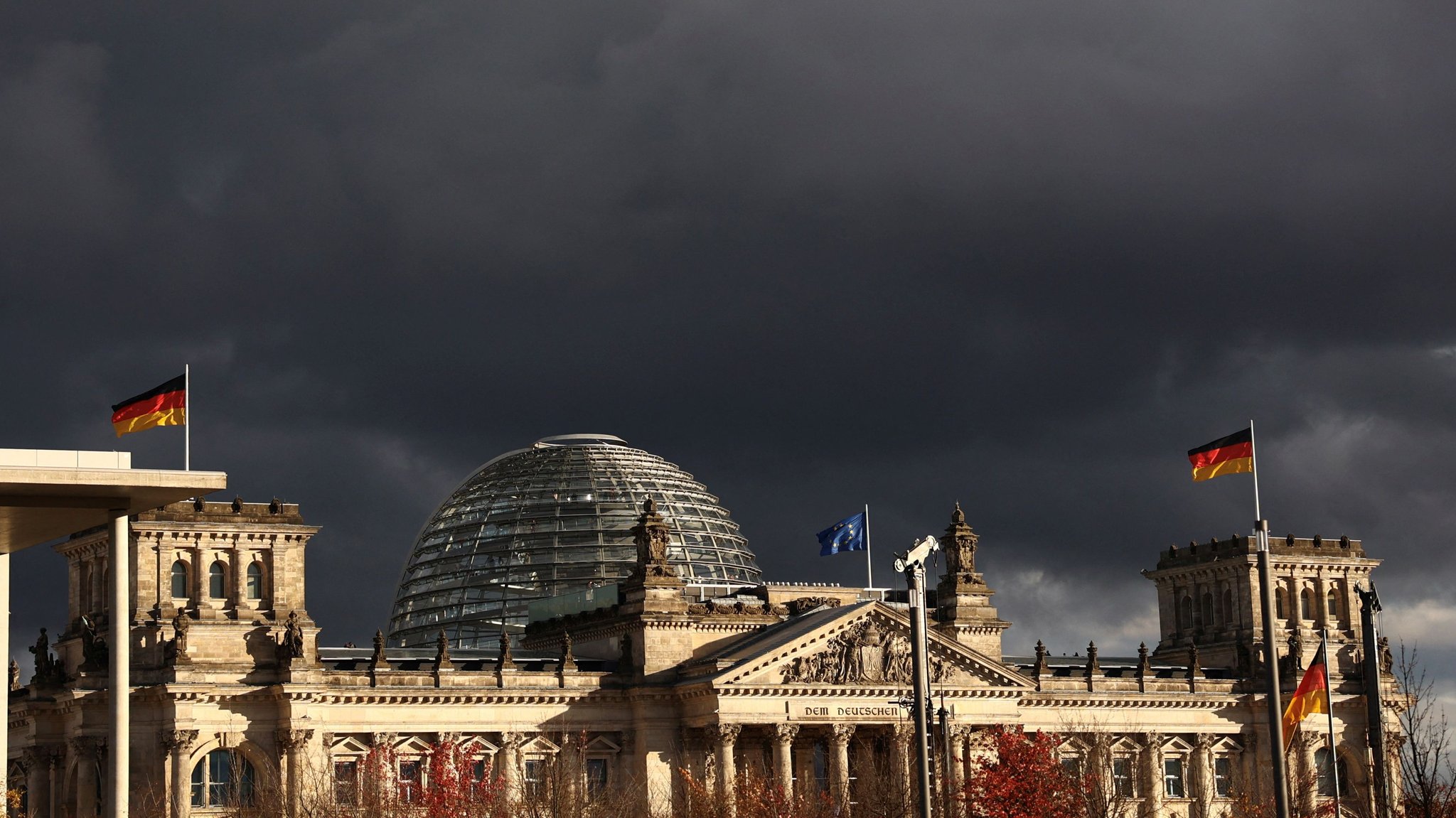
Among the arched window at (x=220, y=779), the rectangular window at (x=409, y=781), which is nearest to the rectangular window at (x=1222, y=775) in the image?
the rectangular window at (x=409, y=781)

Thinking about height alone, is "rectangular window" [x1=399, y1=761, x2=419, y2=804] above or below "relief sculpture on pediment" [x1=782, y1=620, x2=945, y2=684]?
below

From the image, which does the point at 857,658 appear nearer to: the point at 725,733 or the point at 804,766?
the point at 804,766

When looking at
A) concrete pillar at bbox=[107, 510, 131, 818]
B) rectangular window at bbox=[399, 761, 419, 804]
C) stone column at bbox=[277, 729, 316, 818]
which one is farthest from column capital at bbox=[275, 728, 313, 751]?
concrete pillar at bbox=[107, 510, 131, 818]

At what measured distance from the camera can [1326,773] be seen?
13300 centimetres

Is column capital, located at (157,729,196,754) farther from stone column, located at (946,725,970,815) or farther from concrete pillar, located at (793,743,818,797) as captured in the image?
stone column, located at (946,725,970,815)

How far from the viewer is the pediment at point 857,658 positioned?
112875mm

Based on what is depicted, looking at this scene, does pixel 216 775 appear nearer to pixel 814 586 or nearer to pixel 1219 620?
pixel 814 586

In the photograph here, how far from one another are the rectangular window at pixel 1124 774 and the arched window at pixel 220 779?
45175mm

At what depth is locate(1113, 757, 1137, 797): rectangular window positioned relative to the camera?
123550 mm

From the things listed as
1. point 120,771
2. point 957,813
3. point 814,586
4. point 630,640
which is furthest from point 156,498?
point 814,586

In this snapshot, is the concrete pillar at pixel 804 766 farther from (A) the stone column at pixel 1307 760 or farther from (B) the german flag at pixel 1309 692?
(A) the stone column at pixel 1307 760

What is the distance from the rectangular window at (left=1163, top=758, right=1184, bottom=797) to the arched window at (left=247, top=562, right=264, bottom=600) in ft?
168

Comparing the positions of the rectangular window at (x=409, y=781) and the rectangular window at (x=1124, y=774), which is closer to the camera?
the rectangular window at (x=409, y=781)

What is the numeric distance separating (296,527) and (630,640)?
701 inches
